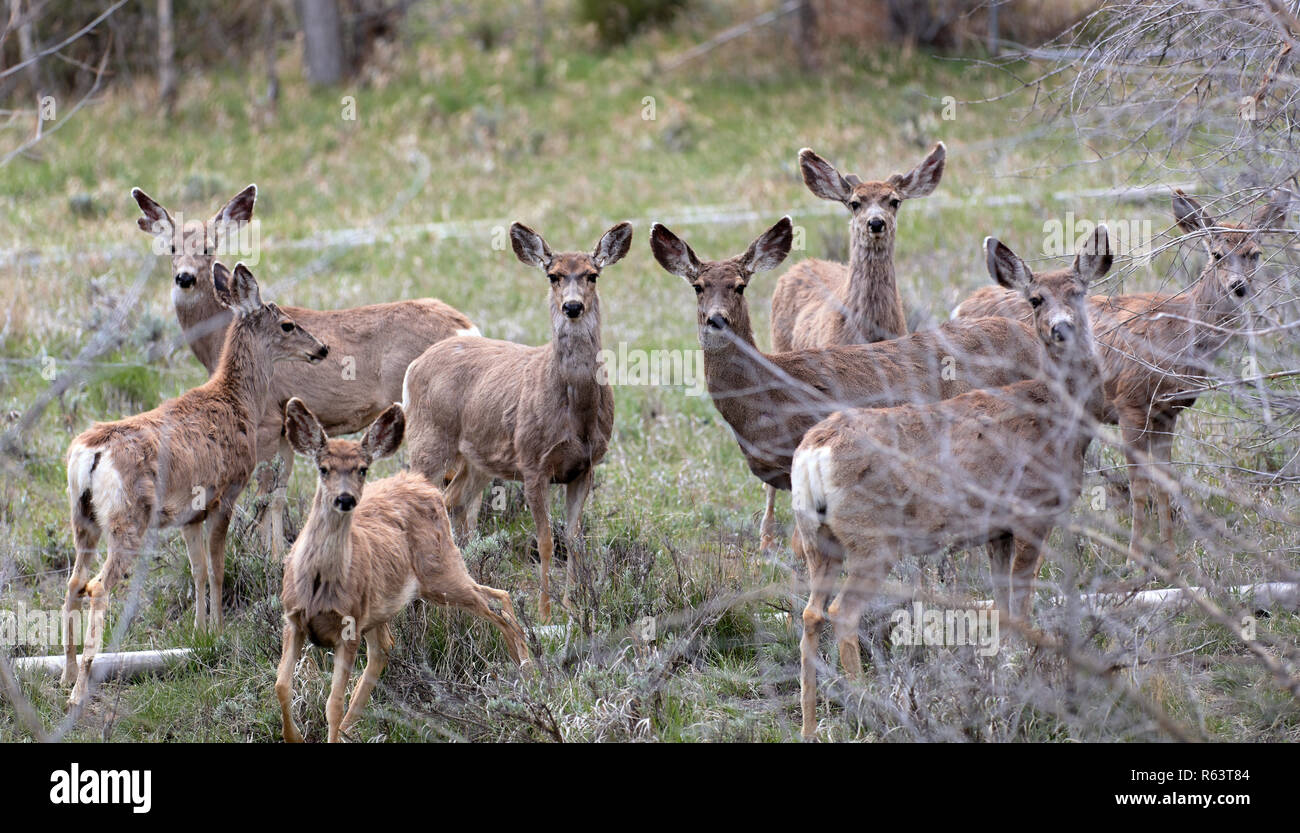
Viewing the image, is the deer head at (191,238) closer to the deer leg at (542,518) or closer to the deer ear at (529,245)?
the deer ear at (529,245)

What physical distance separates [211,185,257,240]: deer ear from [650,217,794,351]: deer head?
298 cm

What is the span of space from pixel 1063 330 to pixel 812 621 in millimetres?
1845

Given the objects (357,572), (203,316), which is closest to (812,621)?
(357,572)

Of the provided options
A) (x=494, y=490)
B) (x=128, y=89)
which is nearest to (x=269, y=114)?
(x=128, y=89)

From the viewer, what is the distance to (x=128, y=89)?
71.1ft

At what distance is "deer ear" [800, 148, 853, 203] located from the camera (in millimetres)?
8539

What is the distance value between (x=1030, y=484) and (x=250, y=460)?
13.2 ft

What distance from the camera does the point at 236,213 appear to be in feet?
29.4

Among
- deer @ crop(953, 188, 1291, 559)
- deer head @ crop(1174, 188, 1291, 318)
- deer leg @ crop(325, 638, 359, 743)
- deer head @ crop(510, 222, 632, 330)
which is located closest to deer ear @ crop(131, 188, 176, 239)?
deer head @ crop(510, 222, 632, 330)

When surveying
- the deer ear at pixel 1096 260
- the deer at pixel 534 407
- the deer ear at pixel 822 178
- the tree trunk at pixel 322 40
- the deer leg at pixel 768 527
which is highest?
the tree trunk at pixel 322 40

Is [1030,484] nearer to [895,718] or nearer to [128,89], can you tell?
[895,718]

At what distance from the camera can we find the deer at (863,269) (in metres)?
8.21

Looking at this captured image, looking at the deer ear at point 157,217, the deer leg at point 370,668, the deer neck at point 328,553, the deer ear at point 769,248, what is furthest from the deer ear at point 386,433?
the deer ear at point 157,217

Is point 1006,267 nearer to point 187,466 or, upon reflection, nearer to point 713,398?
point 713,398
